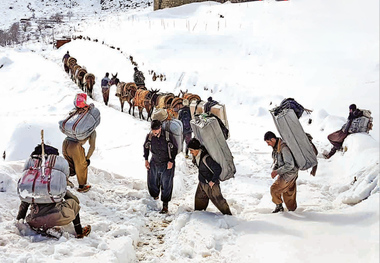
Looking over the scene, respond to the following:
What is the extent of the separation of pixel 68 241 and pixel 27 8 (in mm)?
55463

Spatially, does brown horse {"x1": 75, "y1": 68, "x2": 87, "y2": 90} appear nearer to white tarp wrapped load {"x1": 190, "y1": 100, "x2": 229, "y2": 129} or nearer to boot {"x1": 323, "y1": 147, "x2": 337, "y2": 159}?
white tarp wrapped load {"x1": 190, "y1": 100, "x2": 229, "y2": 129}

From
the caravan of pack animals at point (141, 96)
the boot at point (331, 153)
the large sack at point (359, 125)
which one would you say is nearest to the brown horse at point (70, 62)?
the caravan of pack animals at point (141, 96)

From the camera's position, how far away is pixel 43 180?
3291mm

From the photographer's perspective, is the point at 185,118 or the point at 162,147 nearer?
the point at 162,147

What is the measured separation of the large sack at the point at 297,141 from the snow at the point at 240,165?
0.60 meters

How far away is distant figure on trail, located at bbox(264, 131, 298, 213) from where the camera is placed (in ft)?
14.0

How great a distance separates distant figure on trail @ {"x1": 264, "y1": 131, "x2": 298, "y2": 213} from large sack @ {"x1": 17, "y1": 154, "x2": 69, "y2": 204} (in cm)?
235

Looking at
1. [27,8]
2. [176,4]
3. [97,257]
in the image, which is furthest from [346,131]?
[27,8]

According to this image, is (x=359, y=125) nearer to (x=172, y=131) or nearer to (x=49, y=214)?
(x=172, y=131)

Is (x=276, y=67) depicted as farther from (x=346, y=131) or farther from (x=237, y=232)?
(x=237, y=232)

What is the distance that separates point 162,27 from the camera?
967 inches

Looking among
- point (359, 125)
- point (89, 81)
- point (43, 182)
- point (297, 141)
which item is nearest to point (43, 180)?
point (43, 182)

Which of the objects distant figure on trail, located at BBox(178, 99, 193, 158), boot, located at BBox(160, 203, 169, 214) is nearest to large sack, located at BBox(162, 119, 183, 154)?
boot, located at BBox(160, 203, 169, 214)

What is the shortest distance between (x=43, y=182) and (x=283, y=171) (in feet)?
8.82
